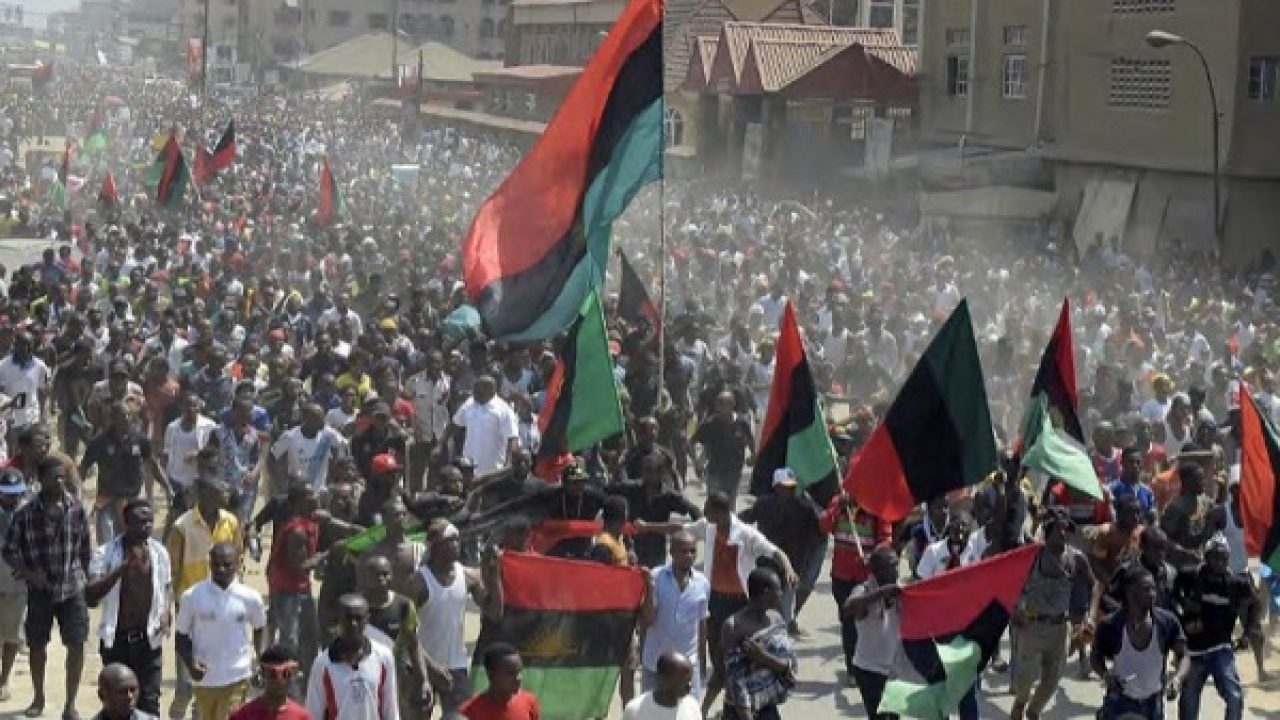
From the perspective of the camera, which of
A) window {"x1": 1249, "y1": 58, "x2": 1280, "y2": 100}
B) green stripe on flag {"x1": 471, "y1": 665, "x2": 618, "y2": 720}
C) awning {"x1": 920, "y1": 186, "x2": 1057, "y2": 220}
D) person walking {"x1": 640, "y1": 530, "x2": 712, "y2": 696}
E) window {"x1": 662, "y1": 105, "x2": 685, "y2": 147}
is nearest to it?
person walking {"x1": 640, "y1": 530, "x2": 712, "y2": 696}

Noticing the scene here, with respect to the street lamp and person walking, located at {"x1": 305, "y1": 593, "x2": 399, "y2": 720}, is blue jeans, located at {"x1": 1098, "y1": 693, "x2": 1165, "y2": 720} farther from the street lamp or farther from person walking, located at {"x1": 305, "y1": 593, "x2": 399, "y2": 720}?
the street lamp

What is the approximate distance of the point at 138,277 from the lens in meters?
21.3

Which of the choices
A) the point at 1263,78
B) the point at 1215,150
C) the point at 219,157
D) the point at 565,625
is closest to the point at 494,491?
the point at 565,625

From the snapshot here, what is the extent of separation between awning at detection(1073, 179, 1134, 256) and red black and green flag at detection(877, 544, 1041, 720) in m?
25.1

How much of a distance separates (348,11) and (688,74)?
7468cm

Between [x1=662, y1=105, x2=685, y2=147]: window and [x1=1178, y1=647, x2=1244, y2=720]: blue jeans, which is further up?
[x1=662, y1=105, x2=685, y2=147]: window

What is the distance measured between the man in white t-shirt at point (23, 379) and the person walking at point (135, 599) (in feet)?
16.5

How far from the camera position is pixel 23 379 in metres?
14.1

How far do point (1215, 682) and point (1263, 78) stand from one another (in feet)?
75.0

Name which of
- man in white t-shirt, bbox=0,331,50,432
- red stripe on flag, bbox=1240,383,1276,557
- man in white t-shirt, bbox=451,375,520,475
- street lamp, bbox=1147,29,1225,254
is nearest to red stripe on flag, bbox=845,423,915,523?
red stripe on flag, bbox=1240,383,1276,557

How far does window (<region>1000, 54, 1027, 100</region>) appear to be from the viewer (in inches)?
1547

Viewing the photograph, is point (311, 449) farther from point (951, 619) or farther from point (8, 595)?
point (951, 619)

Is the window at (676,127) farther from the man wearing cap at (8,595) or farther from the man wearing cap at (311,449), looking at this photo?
the man wearing cap at (8,595)

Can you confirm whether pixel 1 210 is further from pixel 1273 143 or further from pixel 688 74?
pixel 1273 143
